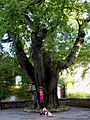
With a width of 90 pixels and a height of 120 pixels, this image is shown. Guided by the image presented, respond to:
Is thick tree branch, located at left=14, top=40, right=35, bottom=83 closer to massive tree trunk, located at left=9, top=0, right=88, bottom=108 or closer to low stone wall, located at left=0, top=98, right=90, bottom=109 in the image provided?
massive tree trunk, located at left=9, top=0, right=88, bottom=108

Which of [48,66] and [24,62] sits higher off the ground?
[24,62]

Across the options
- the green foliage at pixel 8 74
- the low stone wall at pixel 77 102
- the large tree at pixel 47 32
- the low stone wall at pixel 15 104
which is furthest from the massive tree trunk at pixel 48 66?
the low stone wall at pixel 15 104

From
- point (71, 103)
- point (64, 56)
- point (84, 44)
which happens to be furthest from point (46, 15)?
point (71, 103)

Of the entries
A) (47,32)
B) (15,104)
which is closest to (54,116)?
(47,32)

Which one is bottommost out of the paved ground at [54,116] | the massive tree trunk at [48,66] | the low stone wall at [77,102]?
the paved ground at [54,116]

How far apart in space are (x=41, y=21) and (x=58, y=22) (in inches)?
37.3

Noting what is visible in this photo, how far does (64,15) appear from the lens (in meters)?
20.4

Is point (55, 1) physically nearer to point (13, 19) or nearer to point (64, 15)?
point (64, 15)

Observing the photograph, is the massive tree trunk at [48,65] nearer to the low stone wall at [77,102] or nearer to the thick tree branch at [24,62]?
the thick tree branch at [24,62]

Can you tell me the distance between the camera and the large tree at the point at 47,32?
63.6 ft

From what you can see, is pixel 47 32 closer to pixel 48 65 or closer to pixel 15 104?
pixel 48 65

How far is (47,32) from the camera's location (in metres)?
23.3

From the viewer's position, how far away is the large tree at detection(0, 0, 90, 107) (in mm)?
19375

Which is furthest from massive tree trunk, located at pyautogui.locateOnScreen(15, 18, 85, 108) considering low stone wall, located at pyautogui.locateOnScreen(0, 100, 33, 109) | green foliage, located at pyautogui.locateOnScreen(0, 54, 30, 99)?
low stone wall, located at pyautogui.locateOnScreen(0, 100, 33, 109)
